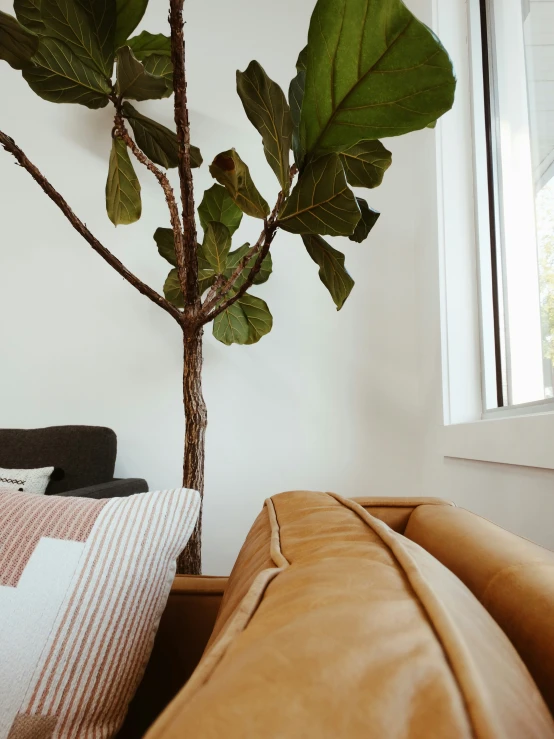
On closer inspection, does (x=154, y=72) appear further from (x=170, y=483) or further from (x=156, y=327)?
(x=170, y=483)

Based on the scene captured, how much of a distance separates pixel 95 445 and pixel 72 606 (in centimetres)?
114

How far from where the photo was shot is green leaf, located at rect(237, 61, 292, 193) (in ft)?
2.68

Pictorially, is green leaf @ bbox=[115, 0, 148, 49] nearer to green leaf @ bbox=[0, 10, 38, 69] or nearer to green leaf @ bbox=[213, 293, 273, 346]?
green leaf @ bbox=[0, 10, 38, 69]

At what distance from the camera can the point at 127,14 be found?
→ 38.8 inches

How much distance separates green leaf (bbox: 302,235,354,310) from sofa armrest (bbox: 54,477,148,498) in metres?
0.63

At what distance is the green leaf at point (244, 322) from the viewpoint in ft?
5.14

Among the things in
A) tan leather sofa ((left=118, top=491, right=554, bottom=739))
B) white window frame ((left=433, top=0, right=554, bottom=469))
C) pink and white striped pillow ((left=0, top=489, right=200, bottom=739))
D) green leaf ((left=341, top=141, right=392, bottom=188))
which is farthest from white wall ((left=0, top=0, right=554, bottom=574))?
tan leather sofa ((left=118, top=491, right=554, bottom=739))

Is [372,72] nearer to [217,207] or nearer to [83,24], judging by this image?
[83,24]

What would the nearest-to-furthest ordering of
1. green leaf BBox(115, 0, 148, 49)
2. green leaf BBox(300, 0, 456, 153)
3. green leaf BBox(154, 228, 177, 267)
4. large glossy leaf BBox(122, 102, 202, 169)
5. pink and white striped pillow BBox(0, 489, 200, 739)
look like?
pink and white striped pillow BBox(0, 489, 200, 739)
green leaf BBox(300, 0, 456, 153)
green leaf BBox(115, 0, 148, 49)
large glossy leaf BBox(122, 102, 202, 169)
green leaf BBox(154, 228, 177, 267)

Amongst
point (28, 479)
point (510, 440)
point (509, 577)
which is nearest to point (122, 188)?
point (28, 479)

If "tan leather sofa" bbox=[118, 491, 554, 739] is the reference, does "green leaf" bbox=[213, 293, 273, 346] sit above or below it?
above

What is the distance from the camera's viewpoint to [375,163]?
108cm

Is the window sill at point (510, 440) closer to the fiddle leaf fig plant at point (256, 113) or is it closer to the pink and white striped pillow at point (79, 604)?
the fiddle leaf fig plant at point (256, 113)

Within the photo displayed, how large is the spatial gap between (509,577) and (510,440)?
71 cm
